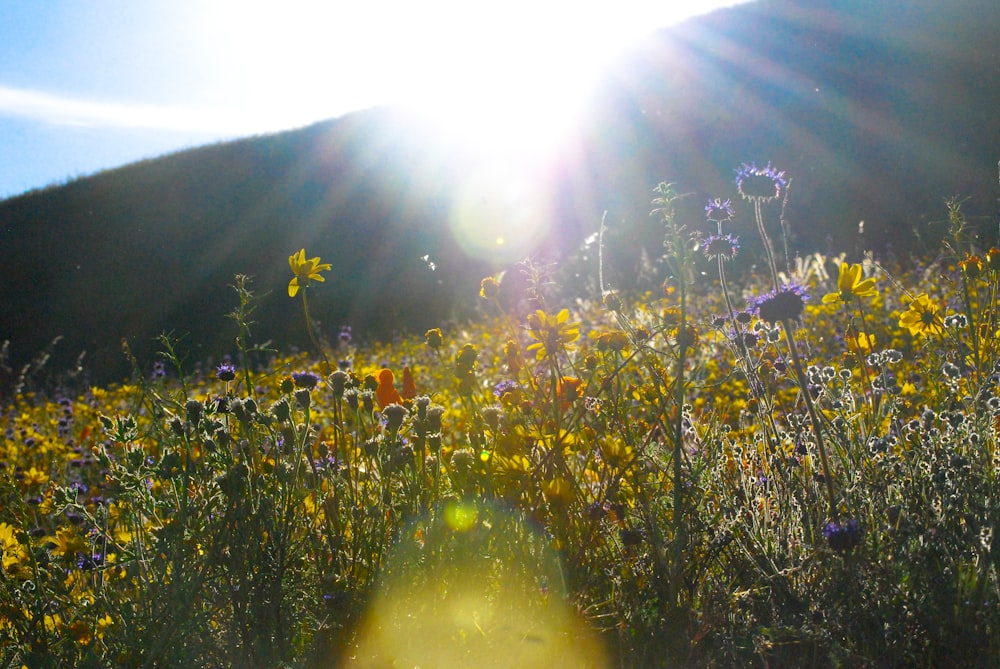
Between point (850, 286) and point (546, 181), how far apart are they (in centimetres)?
1723

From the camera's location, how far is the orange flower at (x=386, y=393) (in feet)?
7.74

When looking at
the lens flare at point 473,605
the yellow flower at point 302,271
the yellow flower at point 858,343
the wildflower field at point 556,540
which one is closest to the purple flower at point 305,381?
the wildflower field at point 556,540

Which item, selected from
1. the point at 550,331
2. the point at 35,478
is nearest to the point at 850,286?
the point at 550,331

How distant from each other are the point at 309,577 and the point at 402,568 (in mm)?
290

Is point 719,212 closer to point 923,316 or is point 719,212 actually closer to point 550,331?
point 550,331

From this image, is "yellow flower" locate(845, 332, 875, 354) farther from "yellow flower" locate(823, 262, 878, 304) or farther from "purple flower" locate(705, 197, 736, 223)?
"purple flower" locate(705, 197, 736, 223)

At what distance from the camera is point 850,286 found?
1.96 meters

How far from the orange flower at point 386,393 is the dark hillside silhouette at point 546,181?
27.3ft

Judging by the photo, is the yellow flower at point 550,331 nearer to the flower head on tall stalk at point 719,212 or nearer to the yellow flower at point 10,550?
the flower head on tall stalk at point 719,212

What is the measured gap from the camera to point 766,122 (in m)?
16.3

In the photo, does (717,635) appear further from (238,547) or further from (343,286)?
(343,286)

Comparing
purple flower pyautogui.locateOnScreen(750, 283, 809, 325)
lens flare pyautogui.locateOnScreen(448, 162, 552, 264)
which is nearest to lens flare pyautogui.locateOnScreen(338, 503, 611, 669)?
purple flower pyautogui.locateOnScreen(750, 283, 809, 325)

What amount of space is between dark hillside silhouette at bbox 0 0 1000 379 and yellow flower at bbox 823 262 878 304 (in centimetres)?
853

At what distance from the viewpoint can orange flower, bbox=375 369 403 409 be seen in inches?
92.9
